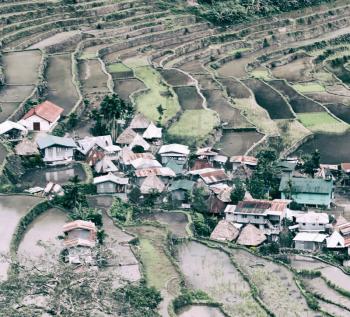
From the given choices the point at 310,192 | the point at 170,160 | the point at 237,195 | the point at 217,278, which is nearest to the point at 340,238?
the point at 310,192

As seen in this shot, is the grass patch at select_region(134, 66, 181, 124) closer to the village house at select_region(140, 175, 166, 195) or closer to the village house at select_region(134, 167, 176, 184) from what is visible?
the village house at select_region(134, 167, 176, 184)

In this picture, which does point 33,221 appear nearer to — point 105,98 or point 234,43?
point 105,98

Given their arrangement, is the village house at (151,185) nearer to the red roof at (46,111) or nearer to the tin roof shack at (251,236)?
the tin roof shack at (251,236)

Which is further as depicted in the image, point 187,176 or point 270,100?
point 270,100

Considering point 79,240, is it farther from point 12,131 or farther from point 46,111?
point 46,111

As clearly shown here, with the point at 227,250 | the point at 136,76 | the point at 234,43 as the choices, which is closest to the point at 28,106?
the point at 136,76

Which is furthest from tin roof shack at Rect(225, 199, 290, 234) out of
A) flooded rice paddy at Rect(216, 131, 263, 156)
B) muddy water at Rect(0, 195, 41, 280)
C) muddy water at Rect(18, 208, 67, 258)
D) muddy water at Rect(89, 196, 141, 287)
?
muddy water at Rect(0, 195, 41, 280)
